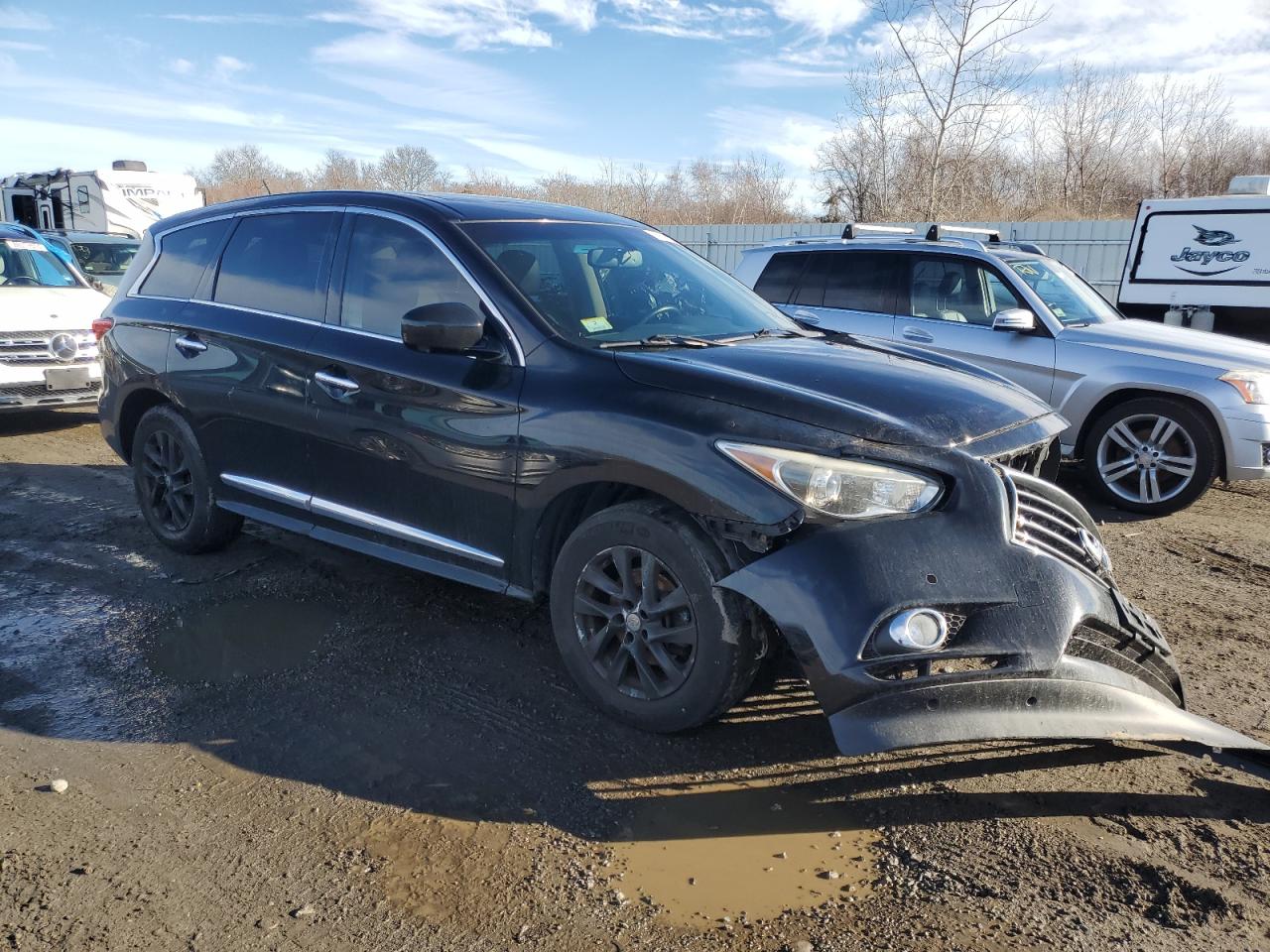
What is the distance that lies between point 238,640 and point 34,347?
6.10 meters

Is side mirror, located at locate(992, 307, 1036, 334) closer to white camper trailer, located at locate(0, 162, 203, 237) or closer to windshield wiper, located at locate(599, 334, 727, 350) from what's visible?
windshield wiper, located at locate(599, 334, 727, 350)

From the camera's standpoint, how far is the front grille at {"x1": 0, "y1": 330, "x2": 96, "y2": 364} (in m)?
8.49

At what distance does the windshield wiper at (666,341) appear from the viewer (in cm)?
360

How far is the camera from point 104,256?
15.0 m

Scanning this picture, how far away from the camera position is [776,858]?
2719mm

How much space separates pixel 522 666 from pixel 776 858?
1.51 metres

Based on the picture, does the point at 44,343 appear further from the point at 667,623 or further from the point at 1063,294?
the point at 1063,294

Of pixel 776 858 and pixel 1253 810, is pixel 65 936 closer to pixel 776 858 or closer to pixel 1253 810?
pixel 776 858

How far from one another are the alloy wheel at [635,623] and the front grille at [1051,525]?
1.05 m

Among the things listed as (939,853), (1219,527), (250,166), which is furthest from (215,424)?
(250,166)

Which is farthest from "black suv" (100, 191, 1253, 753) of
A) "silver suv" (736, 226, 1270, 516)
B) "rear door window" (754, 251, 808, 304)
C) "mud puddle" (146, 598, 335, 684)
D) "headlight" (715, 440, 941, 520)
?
"rear door window" (754, 251, 808, 304)

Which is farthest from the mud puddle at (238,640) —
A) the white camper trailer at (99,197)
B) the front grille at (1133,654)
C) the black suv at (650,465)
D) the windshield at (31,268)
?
the white camper trailer at (99,197)

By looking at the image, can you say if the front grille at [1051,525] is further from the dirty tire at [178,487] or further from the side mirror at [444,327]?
the dirty tire at [178,487]

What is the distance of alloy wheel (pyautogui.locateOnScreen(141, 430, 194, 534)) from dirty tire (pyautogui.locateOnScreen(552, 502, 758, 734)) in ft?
8.67
